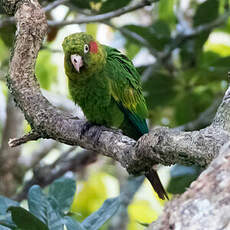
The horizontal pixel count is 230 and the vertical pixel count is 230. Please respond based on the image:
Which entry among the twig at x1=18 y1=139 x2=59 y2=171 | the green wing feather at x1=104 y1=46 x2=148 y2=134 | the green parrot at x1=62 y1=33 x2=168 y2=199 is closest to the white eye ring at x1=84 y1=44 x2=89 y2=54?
the green parrot at x1=62 y1=33 x2=168 y2=199

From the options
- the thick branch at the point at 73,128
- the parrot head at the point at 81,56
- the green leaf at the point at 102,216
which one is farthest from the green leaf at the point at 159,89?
the green leaf at the point at 102,216

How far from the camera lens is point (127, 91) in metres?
3.68

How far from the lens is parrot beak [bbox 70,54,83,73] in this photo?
138 inches

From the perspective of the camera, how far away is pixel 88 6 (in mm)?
4062

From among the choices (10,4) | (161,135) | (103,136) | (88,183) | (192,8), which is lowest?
(88,183)

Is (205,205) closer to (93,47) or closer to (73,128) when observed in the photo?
(73,128)

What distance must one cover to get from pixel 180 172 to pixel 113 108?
984mm

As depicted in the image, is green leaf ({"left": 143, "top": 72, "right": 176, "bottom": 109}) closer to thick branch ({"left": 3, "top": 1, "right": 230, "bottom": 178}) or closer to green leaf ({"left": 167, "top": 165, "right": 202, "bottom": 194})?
green leaf ({"left": 167, "top": 165, "right": 202, "bottom": 194})

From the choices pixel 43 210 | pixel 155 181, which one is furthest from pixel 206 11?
pixel 43 210

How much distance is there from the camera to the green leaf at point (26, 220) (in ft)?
7.95

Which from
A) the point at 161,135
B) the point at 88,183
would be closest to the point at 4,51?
the point at 88,183

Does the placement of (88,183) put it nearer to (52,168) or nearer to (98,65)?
(52,168)

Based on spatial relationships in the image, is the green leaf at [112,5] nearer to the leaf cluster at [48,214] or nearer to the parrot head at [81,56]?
the parrot head at [81,56]

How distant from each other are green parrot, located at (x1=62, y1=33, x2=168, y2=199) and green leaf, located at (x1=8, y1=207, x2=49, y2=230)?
1.26m
